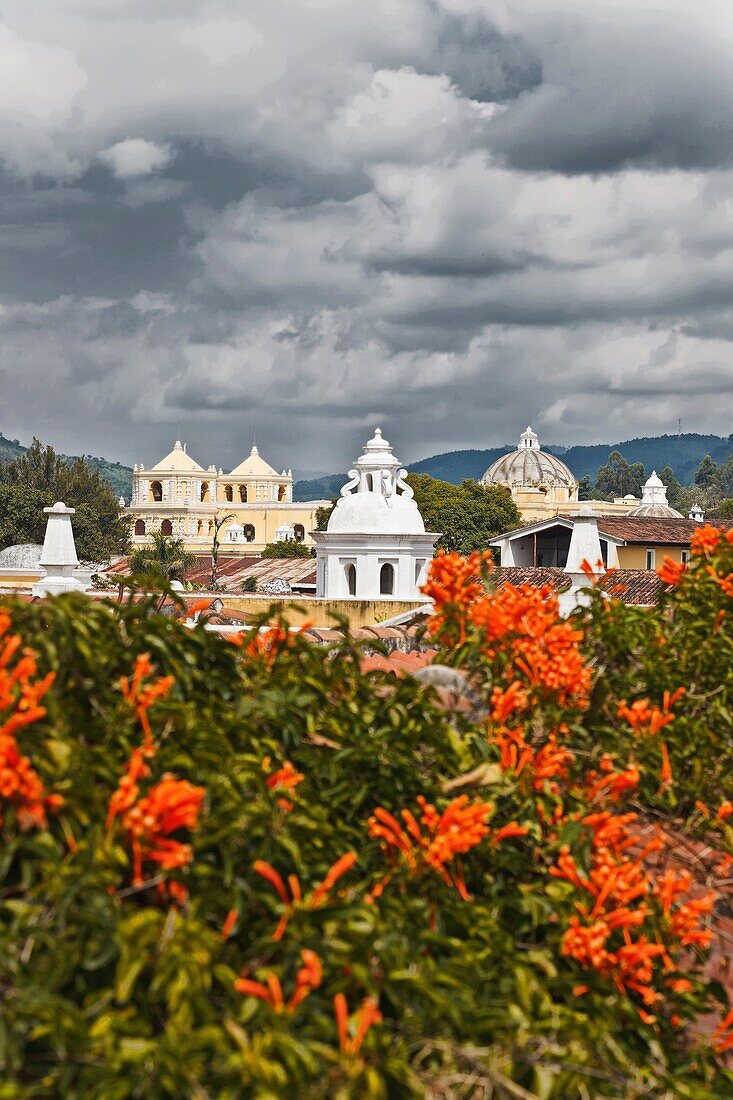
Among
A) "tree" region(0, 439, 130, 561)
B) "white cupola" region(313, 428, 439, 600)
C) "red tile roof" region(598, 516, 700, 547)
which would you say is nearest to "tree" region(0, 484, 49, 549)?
"tree" region(0, 439, 130, 561)

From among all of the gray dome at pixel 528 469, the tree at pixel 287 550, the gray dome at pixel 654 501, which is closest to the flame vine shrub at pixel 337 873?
the gray dome at pixel 654 501

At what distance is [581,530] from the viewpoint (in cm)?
1617

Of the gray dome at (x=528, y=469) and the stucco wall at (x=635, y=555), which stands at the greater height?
the gray dome at (x=528, y=469)

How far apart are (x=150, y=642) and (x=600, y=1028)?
4.15 ft

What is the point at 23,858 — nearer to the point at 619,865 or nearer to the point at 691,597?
the point at 619,865

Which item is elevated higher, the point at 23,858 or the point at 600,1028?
the point at 23,858

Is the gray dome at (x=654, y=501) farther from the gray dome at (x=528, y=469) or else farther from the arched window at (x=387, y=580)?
the arched window at (x=387, y=580)

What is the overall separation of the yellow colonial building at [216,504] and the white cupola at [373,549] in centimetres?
6991

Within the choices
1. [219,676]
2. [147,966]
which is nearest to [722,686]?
[219,676]

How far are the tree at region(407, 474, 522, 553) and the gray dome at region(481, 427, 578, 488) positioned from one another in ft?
137

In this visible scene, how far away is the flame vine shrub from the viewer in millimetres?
2014

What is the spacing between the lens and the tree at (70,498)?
74.8 m

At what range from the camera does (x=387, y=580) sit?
29.6 meters

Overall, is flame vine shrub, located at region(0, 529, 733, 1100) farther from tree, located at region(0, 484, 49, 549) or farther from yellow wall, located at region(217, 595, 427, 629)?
tree, located at region(0, 484, 49, 549)
